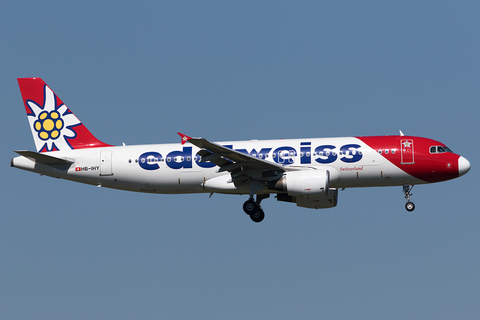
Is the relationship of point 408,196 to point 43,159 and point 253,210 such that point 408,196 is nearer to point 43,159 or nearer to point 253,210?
point 253,210

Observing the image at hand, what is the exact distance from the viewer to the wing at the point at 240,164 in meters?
32.7

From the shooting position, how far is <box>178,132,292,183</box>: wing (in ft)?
107

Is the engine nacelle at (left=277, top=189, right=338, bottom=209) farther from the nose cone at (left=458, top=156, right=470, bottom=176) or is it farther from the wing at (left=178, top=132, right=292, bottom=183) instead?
the nose cone at (left=458, top=156, right=470, bottom=176)

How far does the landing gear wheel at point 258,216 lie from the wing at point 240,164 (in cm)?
206

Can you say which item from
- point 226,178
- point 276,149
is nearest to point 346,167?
point 276,149

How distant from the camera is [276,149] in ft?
115

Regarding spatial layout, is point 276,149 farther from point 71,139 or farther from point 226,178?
point 71,139

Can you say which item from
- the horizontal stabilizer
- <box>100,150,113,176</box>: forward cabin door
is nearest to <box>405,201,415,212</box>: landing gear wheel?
<box>100,150,113,176</box>: forward cabin door

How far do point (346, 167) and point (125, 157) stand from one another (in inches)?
477

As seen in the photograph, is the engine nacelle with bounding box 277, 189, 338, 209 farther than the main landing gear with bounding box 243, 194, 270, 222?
Yes

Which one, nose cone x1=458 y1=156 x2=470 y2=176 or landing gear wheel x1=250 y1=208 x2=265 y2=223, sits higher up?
nose cone x1=458 y1=156 x2=470 y2=176

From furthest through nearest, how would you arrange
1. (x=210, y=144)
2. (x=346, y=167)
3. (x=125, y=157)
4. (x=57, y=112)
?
(x=57, y=112), (x=125, y=157), (x=346, y=167), (x=210, y=144)

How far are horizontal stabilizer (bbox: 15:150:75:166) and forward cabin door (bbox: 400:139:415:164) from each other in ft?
59.3

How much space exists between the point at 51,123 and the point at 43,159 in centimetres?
342
